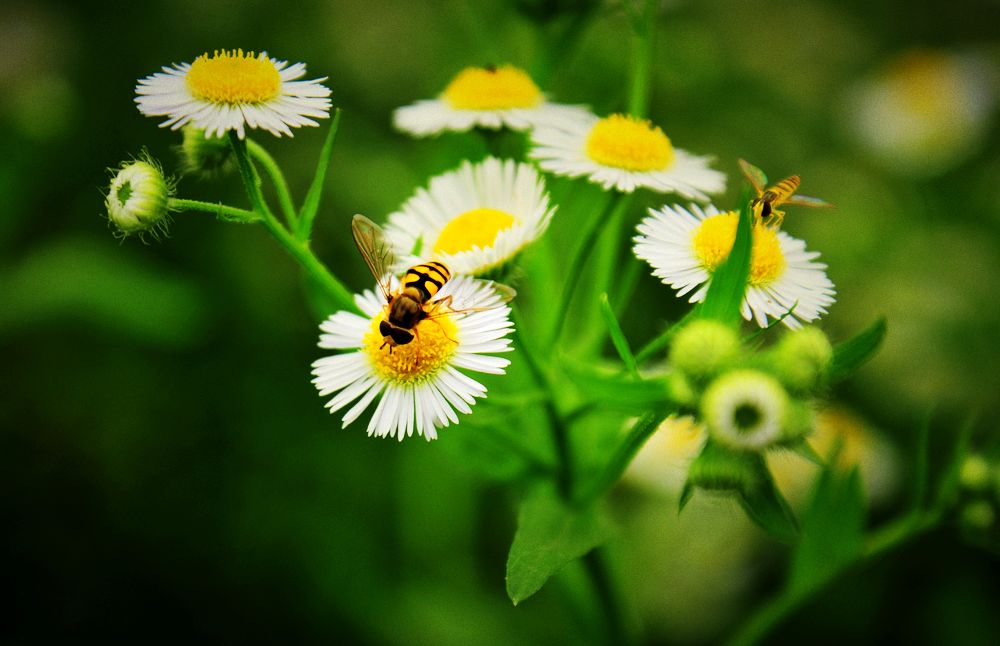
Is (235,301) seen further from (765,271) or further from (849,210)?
(849,210)

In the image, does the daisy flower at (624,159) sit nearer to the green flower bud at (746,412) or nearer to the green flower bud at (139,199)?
the green flower bud at (746,412)

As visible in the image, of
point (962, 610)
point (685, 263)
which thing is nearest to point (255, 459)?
point (685, 263)

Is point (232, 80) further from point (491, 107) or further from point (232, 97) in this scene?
point (491, 107)

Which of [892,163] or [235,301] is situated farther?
[892,163]

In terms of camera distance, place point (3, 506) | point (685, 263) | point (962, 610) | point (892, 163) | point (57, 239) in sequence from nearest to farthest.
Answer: point (685, 263), point (962, 610), point (3, 506), point (57, 239), point (892, 163)

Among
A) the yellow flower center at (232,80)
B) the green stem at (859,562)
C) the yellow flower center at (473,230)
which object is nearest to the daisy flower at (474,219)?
the yellow flower center at (473,230)

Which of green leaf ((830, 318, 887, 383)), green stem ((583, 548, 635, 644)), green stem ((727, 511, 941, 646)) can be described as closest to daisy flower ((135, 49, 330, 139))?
green leaf ((830, 318, 887, 383))

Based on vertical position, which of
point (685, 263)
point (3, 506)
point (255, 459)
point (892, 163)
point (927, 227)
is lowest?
point (3, 506)
